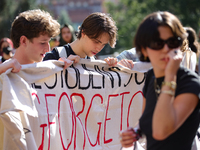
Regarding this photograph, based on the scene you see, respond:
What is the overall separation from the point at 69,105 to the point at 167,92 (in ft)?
4.99

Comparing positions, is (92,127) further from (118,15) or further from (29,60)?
(118,15)

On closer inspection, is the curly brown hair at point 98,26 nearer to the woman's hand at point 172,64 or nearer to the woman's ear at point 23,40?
the woman's ear at point 23,40

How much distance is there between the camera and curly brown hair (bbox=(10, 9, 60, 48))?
2770mm

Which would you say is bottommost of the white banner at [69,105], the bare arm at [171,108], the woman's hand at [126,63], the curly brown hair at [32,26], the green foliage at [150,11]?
the green foliage at [150,11]

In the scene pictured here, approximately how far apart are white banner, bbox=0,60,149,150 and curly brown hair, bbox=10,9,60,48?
31 cm

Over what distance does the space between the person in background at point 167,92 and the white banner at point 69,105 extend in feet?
3.18

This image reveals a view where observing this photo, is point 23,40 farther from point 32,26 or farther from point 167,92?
point 167,92

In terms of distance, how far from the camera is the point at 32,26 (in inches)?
109

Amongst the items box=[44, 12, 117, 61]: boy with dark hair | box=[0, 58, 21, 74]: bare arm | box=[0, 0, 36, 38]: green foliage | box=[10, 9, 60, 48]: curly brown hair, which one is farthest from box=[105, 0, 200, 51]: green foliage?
box=[0, 58, 21, 74]: bare arm

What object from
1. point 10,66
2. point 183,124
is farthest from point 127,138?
point 10,66

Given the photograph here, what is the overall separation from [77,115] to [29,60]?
73cm

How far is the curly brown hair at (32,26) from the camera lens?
109 inches

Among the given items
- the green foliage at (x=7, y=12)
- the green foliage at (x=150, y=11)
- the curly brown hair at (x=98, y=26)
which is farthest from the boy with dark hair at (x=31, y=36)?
the green foliage at (x=7, y=12)

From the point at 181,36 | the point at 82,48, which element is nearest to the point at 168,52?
the point at 181,36
